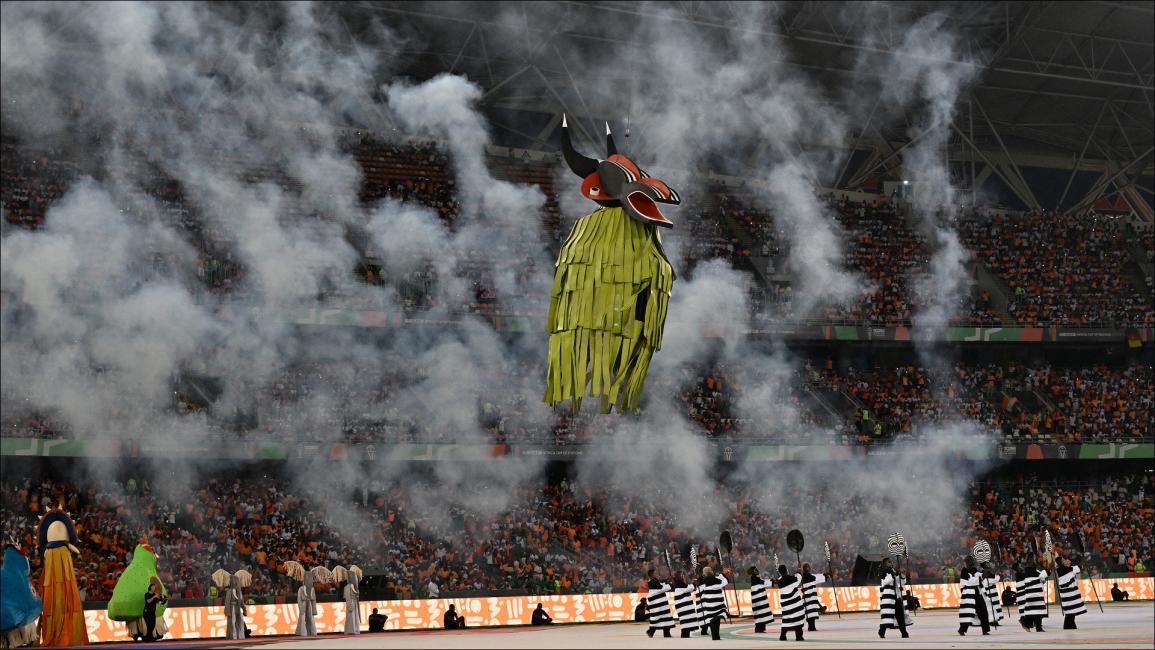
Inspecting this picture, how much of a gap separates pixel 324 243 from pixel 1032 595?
2410 centimetres

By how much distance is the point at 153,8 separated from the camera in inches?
1548

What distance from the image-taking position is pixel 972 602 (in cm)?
2402

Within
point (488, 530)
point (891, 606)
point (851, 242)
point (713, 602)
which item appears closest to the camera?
point (891, 606)

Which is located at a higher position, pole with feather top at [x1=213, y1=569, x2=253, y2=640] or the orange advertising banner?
pole with feather top at [x1=213, y1=569, x2=253, y2=640]

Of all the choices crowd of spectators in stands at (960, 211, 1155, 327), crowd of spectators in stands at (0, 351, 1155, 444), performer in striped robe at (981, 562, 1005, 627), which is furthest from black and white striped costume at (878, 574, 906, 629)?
crowd of spectators in stands at (960, 211, 1155, 327)

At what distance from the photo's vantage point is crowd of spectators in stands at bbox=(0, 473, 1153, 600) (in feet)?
108

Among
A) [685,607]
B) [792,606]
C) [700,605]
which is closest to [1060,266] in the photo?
[685,607]

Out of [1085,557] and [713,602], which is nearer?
[713,602]

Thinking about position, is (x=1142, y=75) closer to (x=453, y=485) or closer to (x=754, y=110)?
(x=754, y=110)

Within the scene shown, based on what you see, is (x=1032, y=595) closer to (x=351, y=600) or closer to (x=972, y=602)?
(x=972, y=602)

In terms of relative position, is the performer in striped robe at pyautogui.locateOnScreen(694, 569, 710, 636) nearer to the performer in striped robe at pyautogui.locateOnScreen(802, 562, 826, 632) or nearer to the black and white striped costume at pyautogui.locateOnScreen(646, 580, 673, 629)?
the black and white striped costume at pyautogui.locateOnScreen(646, 580, 673, 629)

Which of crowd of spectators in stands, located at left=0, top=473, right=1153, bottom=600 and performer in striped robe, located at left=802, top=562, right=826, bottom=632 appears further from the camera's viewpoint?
crowd of spectators in stands, located at left=0, top=473, right=1153, bottom=600

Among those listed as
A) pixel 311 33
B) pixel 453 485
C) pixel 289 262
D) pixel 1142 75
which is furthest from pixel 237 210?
pixel 1142 75

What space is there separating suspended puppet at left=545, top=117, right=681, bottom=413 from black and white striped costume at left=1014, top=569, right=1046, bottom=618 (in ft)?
49.9
